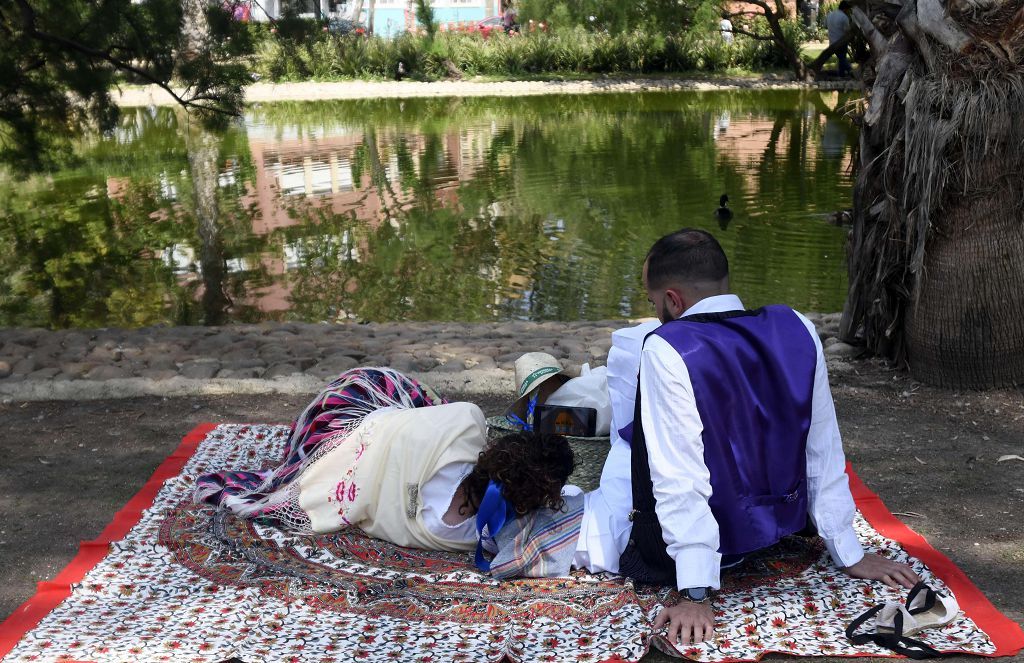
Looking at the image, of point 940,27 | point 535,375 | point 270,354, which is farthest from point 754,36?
point 535,375

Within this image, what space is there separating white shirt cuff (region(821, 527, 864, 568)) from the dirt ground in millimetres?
465

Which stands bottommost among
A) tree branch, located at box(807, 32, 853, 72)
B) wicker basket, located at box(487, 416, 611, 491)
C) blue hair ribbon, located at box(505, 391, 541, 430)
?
wicker basket, located at box(487, 416, 611, 491)

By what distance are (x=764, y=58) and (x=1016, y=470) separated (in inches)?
1093

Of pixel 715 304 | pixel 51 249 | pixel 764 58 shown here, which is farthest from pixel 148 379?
pixel 764 58

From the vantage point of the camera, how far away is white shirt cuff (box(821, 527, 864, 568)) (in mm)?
3193

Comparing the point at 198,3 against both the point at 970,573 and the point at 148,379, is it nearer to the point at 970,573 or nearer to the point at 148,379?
the point at 148,379

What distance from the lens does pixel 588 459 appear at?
3873 mm

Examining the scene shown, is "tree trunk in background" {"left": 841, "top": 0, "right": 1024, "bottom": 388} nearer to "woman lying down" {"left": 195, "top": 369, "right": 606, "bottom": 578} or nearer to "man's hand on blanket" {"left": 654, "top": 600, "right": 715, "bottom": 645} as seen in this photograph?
"woman lying down" {"left": 195, "top": 369, "right": 606, "bottom": 578}

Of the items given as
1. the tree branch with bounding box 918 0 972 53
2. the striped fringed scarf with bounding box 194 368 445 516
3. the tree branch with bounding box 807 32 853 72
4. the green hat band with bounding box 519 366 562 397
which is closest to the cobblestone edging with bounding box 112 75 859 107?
the tree branch with bounding box 807 32 853 72

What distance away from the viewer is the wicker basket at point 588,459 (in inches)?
148

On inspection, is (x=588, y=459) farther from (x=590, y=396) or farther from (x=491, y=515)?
(x=491, y=515)

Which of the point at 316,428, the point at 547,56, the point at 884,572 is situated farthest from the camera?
the point at 547,56

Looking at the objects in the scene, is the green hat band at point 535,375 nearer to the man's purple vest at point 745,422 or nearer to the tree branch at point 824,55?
the man's purple vest at point 745,422

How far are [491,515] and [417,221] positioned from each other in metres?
9.01
